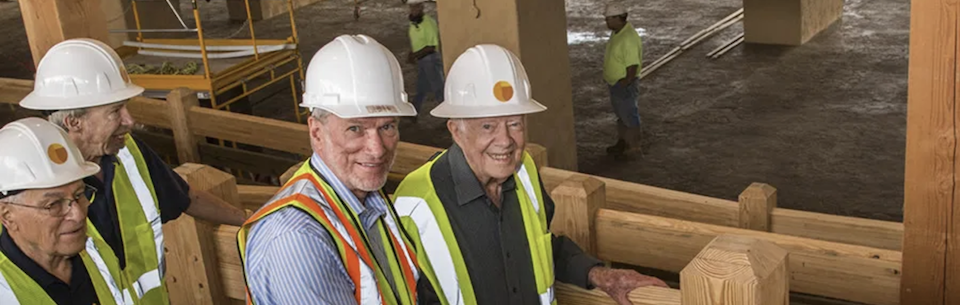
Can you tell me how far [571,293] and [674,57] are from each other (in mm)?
12849

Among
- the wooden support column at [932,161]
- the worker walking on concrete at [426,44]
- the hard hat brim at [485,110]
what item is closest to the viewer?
the wooden support column at [932,161]

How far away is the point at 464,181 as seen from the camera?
126 inches

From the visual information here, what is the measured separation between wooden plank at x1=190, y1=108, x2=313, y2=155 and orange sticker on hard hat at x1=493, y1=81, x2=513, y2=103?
3421 mm

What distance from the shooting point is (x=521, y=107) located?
3.27 meters

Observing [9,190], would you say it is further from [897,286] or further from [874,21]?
[874,21]

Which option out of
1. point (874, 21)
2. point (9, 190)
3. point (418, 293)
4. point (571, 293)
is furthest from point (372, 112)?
point (874, 21)

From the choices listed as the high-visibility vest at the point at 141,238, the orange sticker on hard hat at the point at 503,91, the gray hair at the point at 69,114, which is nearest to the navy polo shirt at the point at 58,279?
the high-visibility vest at the point at 141,238

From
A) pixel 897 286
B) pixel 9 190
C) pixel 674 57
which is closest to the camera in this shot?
pixel 9 190

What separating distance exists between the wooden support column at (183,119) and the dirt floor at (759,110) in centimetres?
504

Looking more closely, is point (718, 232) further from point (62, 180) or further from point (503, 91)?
point (62, 180)

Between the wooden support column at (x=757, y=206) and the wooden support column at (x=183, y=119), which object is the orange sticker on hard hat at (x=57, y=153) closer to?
the wooden support column at (x=757, y=206)

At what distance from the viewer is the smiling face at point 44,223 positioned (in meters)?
3.05

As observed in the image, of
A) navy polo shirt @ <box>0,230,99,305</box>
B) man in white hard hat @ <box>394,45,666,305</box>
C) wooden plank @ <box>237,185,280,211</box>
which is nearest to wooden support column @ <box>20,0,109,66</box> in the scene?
wooden plank @ <box>237,185,280,211</box>

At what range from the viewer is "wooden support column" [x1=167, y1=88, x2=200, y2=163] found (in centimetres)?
675
